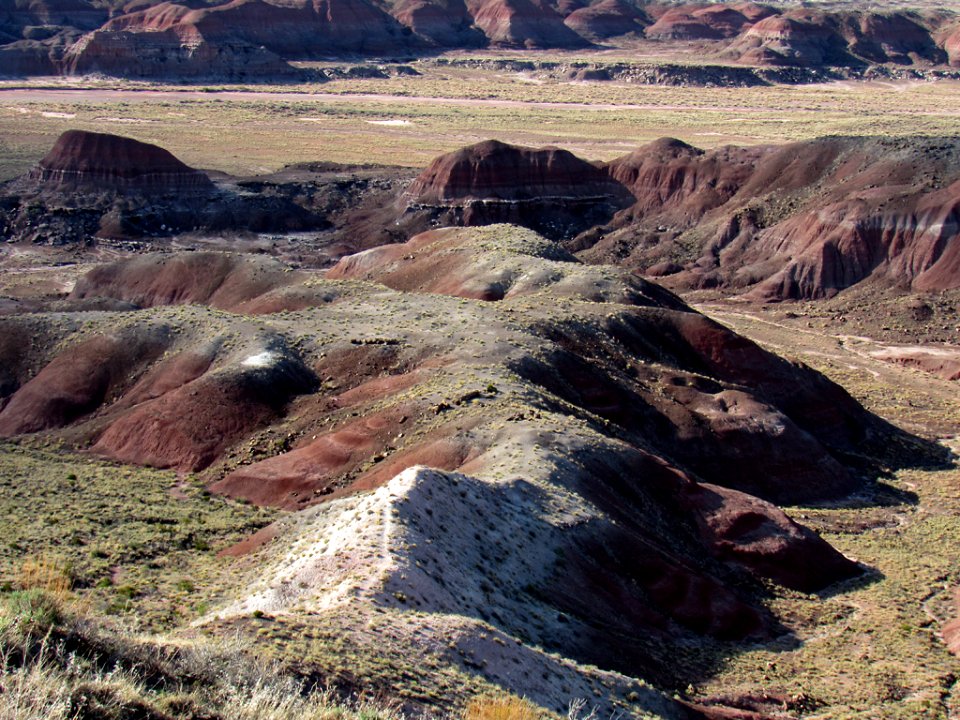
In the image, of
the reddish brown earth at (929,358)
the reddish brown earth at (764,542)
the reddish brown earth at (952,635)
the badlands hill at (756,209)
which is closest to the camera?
the reddish brown earth at (952,635)

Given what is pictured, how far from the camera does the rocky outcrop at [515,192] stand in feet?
283

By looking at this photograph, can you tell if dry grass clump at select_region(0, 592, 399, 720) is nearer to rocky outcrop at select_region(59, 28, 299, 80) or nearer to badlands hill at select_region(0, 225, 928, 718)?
badlands hill at select_region(0, 225, 928, 718)

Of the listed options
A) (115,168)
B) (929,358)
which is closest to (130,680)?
(929,358)

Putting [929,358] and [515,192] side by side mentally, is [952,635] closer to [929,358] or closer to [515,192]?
[929,358]

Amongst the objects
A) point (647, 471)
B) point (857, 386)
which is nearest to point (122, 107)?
point (857, 386)

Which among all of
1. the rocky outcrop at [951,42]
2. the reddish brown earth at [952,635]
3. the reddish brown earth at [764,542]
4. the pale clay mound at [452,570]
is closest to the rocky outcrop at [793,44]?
the rocky outcrop at [951,42]

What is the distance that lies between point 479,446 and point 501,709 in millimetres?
17548

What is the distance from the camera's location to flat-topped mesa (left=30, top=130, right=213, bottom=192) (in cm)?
8856

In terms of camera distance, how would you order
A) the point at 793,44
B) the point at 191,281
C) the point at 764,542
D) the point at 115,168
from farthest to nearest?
the point at 793,44 → the point at 115,168 → the point at 191,281 → the point at 764,542

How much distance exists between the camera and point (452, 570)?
22375 millimetres

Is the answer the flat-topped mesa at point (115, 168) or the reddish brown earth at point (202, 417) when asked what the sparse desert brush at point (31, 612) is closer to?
the reddish brown earth at point (202, 417)

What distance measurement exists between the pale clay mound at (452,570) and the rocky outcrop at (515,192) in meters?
59.2

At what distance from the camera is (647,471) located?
109 ft

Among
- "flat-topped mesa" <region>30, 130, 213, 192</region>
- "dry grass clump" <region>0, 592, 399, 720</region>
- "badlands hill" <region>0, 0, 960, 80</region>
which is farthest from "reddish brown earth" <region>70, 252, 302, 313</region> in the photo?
"badlands hill" <region>0, 0, 960, 80</region>
